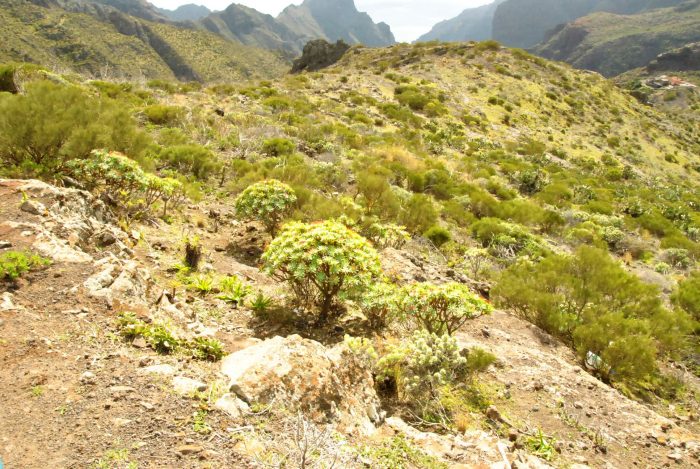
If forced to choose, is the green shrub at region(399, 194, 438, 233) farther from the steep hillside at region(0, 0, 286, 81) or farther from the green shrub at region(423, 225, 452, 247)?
the steep hillside at region(0, 0, 286, 81)

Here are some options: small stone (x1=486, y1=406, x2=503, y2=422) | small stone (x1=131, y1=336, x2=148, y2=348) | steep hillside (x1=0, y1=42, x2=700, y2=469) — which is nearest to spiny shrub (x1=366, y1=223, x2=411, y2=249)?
steep hillside (x1=0, y1=42, x2=700, y2=469)

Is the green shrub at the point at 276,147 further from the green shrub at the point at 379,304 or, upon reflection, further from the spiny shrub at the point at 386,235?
the green shrub at the point at 379,304

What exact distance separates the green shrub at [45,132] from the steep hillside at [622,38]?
132 meters

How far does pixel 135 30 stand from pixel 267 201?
335 feet

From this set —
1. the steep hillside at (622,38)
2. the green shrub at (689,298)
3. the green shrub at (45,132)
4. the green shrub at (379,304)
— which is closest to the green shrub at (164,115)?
the green shrub at (45,132)

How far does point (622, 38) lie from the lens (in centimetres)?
11344

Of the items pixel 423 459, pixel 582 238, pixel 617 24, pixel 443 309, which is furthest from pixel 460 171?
pixel 617 24

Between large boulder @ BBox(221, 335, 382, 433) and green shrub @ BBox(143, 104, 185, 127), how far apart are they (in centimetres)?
1214

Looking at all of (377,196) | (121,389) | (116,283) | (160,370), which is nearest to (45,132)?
(116,283)

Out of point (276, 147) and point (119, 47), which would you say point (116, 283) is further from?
point (119, 47)

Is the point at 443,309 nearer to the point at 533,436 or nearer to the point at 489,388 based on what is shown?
the point at 489,388

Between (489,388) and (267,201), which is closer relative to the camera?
(489,388)

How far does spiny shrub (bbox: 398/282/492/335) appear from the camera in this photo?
15.6 feet

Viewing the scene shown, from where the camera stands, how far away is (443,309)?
484 centimetres
